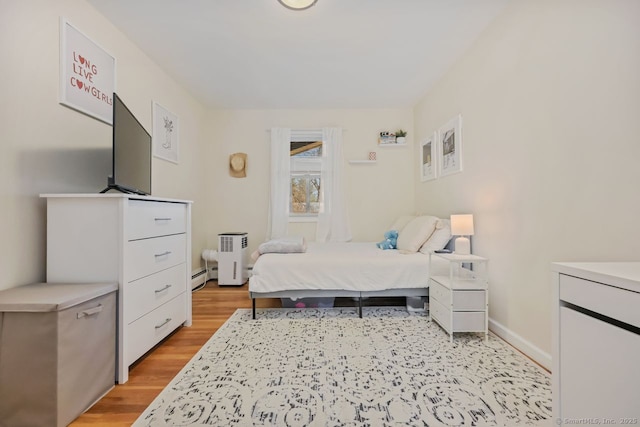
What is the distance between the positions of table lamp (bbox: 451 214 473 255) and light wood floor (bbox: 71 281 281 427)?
1.88 metres

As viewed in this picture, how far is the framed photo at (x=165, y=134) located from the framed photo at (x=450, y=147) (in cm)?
317

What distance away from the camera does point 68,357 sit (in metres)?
1.28

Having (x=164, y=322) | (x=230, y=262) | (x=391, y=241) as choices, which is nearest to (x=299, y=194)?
(x=230, y=262)

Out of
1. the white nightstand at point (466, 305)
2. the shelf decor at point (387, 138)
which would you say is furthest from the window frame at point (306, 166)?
the white nightstand at point (466, 305)

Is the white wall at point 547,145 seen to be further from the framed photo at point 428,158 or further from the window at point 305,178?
the window at point 305,178

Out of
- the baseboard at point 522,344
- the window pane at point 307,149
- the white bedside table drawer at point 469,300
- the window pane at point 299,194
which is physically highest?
the window pane at point 307,149

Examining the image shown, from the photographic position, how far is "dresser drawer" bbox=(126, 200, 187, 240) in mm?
1676

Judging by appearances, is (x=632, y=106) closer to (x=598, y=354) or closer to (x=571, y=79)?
(x=571, y=79)

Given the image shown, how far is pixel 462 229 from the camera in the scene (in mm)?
2303

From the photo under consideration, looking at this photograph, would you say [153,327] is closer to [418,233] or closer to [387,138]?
[418,233]

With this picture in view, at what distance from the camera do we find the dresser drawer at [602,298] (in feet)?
2.56

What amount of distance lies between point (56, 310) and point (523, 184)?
2760mm

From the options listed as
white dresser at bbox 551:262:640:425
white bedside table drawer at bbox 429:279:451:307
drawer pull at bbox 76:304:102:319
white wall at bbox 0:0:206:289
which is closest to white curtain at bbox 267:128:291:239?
white wall at bbox 0:0:206:289

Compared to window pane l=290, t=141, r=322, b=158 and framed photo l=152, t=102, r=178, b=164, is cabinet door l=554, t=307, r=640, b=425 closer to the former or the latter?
framed photo l=152, t=102, r=178, b=164
